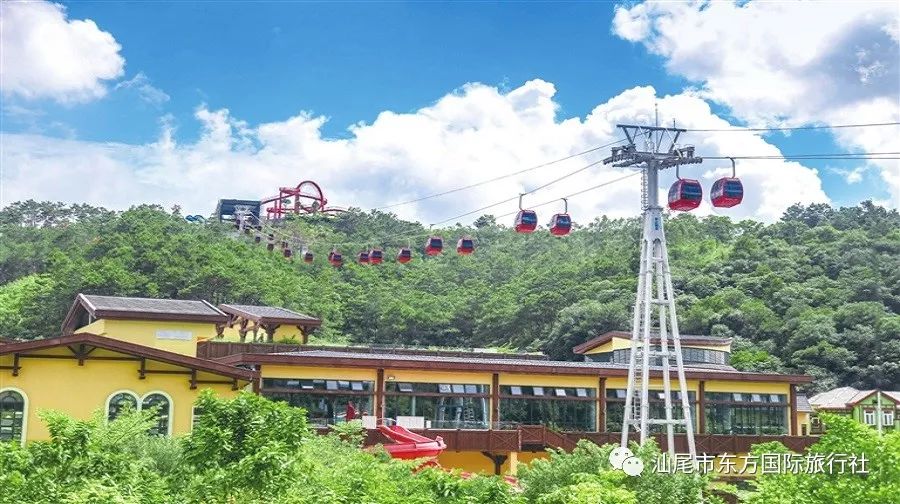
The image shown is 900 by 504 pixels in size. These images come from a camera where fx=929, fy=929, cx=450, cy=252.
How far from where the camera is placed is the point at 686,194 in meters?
21.4

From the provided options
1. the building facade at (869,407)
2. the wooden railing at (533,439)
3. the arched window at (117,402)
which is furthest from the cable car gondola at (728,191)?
the building facade at (869,407)

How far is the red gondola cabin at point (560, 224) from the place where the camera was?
77.7ft

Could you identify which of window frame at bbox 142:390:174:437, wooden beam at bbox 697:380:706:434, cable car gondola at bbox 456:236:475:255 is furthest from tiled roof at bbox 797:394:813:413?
window frame at bbox 142:390:174:437

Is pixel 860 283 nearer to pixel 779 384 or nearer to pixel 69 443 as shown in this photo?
pixel 779 384

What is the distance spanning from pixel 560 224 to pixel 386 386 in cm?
793

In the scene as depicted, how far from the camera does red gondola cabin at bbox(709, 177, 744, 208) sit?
20906 mm

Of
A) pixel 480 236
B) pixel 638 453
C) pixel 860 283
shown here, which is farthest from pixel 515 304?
pixel 638 453

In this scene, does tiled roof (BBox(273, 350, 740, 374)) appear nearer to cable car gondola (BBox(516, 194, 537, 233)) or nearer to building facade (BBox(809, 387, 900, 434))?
cable car gondola (BBox(516, 194, 537, 233))

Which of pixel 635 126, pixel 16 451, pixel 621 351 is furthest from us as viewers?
pixel 621 351

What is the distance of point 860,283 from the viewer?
56.9 meters

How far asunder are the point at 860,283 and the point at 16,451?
56420 mm

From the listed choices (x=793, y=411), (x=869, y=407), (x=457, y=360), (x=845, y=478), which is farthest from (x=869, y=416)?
(x=845, y=478)

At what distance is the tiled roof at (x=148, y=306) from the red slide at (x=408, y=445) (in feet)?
23.7

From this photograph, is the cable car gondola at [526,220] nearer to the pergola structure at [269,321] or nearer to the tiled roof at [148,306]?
the tiled roof at [148,306]
